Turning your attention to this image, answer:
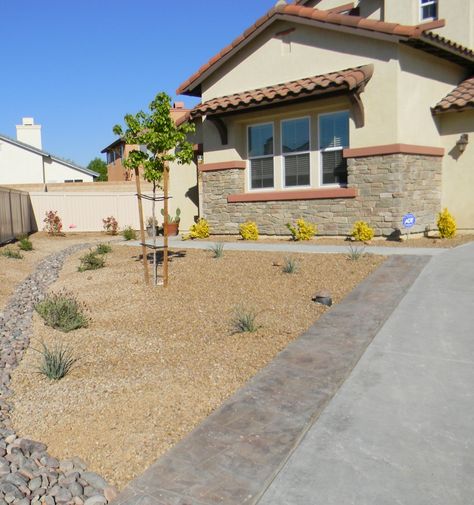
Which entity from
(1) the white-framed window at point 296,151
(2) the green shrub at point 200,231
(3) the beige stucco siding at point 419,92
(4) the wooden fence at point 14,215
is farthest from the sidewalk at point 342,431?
(4) the wooden fence at point 14,215

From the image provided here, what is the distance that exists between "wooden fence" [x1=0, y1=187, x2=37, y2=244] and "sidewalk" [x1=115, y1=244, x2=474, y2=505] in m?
15.5

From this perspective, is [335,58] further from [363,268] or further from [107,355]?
[107,355]

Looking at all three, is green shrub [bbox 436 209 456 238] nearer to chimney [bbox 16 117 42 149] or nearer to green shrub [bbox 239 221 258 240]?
green shrub [bbox 239 221 258 240]

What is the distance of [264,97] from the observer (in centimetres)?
1295

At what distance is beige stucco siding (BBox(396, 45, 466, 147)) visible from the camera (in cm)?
1170

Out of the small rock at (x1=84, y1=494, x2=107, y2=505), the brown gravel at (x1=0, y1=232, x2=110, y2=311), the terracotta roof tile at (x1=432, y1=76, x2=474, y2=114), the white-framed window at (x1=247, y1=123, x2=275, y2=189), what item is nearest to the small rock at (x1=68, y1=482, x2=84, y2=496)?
the small rock at (x1=84, y1=494, x2=107, y2=505)

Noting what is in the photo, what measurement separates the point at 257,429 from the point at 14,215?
18840 mm

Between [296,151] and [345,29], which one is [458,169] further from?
[345,29]

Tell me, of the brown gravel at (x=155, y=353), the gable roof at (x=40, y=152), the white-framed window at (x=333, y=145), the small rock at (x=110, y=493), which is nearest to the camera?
the small rock at (x=110, y=493)

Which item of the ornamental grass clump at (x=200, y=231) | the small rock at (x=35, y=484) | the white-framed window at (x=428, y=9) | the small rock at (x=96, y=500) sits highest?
the white-framed window at (x=428, y=9)

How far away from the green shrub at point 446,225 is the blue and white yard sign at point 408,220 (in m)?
0.79

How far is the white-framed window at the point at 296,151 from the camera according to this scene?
13.4 meters

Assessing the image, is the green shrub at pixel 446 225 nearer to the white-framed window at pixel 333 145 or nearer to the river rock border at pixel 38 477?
the white-framed window at pixel 333 145

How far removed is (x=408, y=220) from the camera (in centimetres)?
1162
